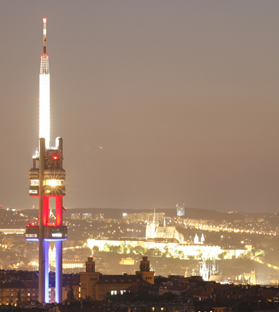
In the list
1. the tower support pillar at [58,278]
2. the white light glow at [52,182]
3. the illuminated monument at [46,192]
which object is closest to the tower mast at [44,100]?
the illuminated monument at [46,192]

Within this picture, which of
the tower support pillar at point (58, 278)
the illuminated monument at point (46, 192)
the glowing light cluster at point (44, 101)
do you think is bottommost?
the tower support pillar at point (58, 278)

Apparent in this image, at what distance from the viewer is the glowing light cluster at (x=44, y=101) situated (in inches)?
4978

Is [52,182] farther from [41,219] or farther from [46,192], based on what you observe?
[41,219]

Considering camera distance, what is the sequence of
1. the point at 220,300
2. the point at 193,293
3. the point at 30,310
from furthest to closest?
the point at 193,293
the point at 220,300
the point at 30,310

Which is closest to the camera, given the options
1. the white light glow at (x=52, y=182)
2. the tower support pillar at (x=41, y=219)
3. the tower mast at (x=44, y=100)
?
the tower support pillar at (x=41, y=219)

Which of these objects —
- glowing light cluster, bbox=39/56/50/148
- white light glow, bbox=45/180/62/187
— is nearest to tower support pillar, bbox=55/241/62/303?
white light glow, bbox=45/180/62/187

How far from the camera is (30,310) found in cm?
8675

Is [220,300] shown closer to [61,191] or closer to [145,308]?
[145,308]

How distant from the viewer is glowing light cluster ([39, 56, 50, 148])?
126 m

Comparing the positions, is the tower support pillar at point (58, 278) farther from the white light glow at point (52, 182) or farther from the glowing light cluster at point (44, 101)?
the glowing light cluster at point (44, 101)

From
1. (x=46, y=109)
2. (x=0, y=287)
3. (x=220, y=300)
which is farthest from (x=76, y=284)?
(x=220, y=300)

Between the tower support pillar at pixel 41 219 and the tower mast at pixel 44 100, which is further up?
the tower mast at pixel 44 100

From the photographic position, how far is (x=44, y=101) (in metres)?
129

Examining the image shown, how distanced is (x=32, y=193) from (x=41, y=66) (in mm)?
14863
